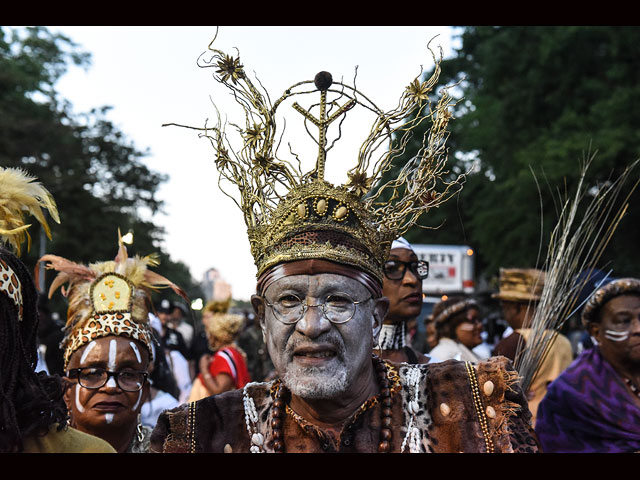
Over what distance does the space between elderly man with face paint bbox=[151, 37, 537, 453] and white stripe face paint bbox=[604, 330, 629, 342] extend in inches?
81.3

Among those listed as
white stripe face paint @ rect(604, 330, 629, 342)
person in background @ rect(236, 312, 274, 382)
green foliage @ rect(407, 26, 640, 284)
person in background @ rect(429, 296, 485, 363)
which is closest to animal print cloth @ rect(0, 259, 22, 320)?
white stripe face paint @ rect(604, 330, 629, 342)

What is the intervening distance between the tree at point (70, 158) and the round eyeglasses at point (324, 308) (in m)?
18.9

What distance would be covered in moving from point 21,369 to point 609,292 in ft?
12.0

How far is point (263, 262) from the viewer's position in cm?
312

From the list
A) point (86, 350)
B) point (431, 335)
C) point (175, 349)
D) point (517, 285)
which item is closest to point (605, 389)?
point (517, 285)

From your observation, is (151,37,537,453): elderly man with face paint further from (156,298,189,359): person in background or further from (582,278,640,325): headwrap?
(156,298,189,359): person in background

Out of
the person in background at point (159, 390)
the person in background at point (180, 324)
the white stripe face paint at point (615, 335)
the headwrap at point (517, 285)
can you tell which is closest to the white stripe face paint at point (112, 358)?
the person in background at point (159, 390)

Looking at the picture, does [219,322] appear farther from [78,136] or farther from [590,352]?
[78,136]

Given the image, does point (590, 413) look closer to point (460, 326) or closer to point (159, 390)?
point (460, 326)

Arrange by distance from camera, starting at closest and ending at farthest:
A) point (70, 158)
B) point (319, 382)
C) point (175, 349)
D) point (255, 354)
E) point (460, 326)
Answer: point (319, 382)
point (460, 326)
point (175, 349)
point (255, 354)
point (70, 158)

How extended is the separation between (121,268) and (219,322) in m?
3.74

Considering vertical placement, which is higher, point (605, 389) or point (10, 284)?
point (10, 284)

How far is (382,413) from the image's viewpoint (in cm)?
305

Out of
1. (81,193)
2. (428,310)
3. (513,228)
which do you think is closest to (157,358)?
(428,310)
